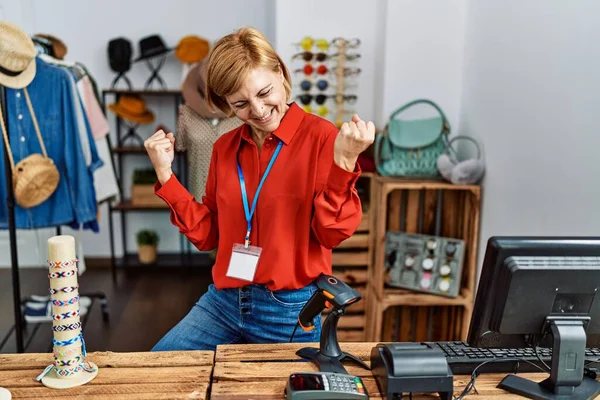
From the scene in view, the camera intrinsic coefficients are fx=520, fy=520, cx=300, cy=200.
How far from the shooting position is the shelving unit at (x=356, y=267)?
282 centimetres

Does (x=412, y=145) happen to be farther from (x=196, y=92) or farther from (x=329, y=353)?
(x=329, y=353)

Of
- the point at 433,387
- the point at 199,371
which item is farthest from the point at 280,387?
the point at 433,387

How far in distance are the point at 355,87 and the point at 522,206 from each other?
1.34m

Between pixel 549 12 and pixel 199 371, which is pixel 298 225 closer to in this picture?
pixel 199 371

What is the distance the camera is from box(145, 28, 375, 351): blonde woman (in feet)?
4.46

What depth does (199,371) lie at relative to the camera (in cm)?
118

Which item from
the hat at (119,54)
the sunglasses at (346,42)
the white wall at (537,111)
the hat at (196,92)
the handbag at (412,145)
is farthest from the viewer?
the hat at (119,54)

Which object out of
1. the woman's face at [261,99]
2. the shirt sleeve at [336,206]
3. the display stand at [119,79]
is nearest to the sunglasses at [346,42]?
the woman's face at [261,99]

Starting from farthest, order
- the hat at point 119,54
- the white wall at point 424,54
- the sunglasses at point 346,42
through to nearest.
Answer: the hat at point 119,54
the sunglasses at point 346,42
the white wall at point 424,54

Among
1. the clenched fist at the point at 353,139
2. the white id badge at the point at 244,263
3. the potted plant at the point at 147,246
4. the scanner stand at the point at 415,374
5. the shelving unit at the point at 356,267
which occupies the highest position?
the clenched fist at the point at 353,139

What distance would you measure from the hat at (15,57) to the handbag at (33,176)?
0.09 meters

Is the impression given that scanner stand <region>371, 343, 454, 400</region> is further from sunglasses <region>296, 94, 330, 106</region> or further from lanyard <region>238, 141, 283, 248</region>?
sunglasses <region>296, 94, 330, 106</region>

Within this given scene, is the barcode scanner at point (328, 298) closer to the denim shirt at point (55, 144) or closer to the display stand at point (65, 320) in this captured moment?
the display stand at point (65, 320)

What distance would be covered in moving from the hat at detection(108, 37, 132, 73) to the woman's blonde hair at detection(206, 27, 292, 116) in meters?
3.11
